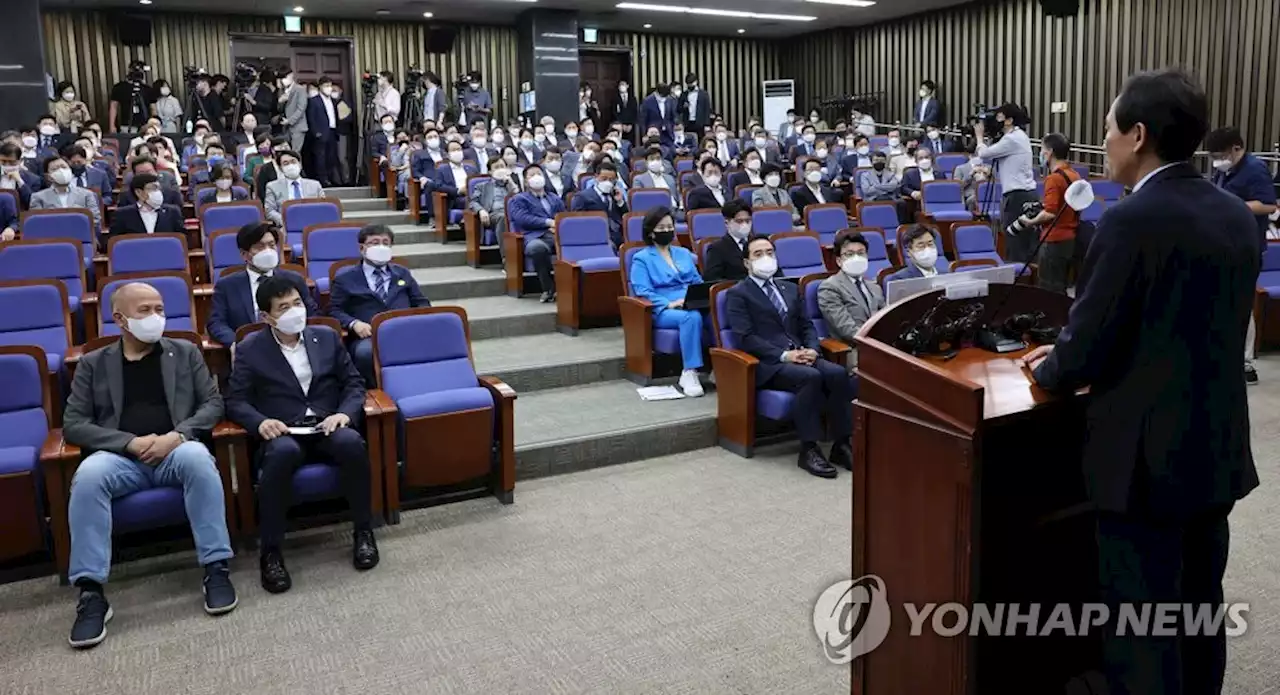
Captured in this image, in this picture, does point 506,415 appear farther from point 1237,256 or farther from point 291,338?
point 1237,256

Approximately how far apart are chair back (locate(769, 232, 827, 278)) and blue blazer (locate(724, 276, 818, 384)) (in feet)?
2.97

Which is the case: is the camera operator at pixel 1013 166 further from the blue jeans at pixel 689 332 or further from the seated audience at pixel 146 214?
the seated audience at pixel 146 214

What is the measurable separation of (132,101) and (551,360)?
9157 mm

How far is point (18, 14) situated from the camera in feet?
33.2

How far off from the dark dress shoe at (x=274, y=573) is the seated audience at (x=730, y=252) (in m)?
2.82

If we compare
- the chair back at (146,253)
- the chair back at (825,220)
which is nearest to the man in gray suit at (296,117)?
the chair back at (146,253)

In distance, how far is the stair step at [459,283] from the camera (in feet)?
20.7

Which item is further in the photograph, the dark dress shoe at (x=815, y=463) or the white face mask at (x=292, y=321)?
the dark dress shoe at (x=815, y=463)

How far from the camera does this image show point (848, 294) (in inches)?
176

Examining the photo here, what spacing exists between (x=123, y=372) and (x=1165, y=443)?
2.94 meters

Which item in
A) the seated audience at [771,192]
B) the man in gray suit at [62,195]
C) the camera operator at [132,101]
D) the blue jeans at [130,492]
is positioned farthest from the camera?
the camera operator at [132,101]

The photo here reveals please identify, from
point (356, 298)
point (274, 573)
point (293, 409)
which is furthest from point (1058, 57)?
point (274, 573)

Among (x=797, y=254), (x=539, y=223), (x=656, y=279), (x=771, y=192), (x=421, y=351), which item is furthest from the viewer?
(x=771, y=192)

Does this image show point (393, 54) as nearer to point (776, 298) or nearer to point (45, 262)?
point (45, 262)
